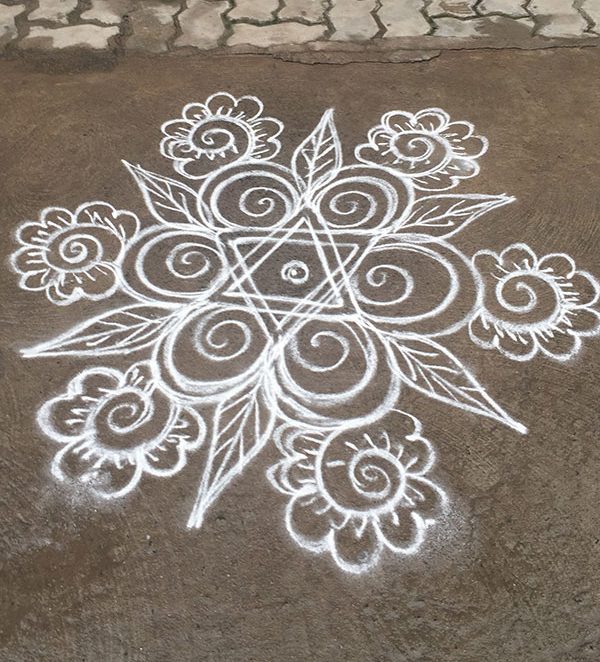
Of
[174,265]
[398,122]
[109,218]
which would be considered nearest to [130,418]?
[174,265]

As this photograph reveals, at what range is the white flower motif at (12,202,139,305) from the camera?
9.37ft

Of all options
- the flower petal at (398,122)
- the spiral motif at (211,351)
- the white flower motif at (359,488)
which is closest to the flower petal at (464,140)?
the flower petal at (398,122)

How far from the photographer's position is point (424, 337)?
264 centimetres

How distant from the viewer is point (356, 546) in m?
2.16

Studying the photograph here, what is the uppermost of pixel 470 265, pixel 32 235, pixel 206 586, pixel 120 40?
pixel 120 40

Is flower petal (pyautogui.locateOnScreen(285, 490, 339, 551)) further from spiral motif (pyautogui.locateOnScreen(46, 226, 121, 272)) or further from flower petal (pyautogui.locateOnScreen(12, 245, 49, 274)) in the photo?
flower petal (pyautogui.locateOnScreen(12, 245, 49, 274))

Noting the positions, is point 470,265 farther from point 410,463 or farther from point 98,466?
point 98,466

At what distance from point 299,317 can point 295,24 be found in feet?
8.42

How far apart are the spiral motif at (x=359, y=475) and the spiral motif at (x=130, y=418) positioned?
641 millimetres

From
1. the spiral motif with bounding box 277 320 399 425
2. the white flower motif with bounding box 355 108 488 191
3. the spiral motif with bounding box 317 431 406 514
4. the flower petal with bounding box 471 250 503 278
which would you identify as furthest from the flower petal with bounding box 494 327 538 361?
the white flower motif with bounding box 355 108 488 191

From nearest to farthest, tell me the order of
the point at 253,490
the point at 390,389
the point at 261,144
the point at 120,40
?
1. the point at 253,490
2. the point at 390,389
3. the point at 261,144
4. the point at 120,40

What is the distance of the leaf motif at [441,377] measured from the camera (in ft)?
8.01

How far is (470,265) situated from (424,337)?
47 centimetres

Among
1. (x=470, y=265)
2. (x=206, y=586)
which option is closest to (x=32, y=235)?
(x=206, y=586)
